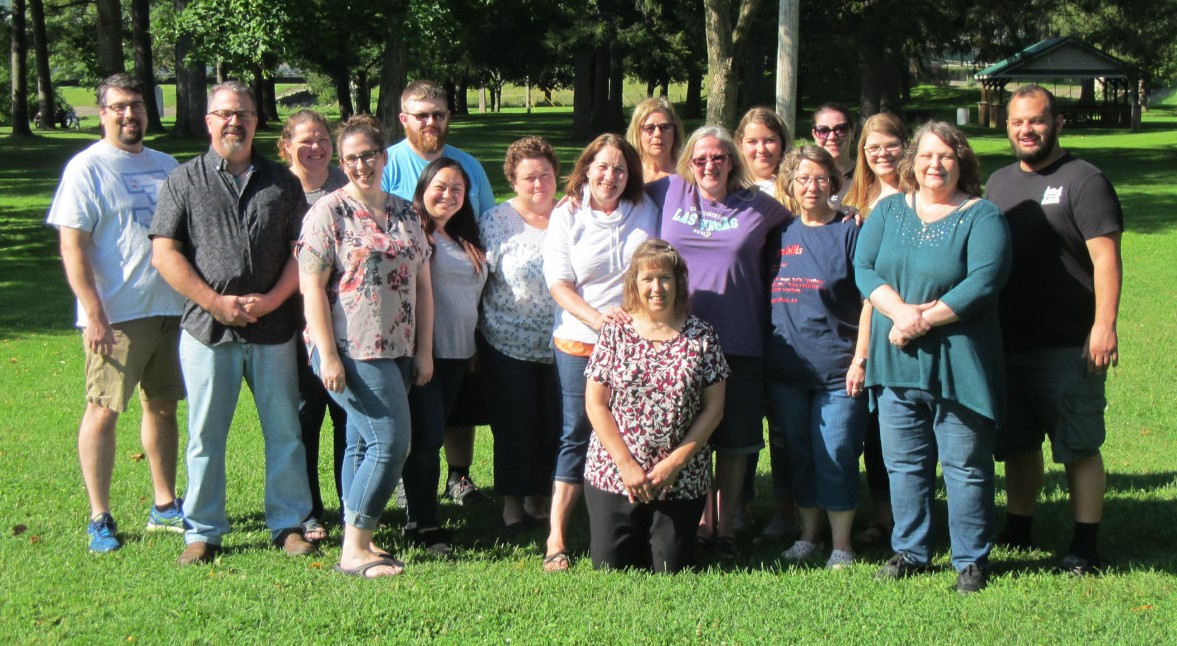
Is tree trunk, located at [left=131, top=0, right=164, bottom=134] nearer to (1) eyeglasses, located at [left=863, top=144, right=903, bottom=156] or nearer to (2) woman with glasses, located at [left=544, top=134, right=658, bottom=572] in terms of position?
(2) woman with glasses, located at [left=544, top=134, right=658, bottom=572]

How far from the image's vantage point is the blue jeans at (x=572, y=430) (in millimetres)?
5590

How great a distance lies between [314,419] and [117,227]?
4.38 feet

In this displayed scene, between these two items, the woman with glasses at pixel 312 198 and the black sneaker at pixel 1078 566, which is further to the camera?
the woman with glasses at pixel 312 198

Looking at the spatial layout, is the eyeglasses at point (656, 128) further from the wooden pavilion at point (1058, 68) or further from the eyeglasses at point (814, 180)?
the wooden pavilion at point (1058, 68)

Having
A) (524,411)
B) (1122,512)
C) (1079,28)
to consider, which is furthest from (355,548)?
(1079,28)

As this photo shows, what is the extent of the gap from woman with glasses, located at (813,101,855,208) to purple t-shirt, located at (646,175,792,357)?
2.42 ft

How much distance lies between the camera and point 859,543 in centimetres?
590

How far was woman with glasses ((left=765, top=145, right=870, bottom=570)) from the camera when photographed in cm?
534

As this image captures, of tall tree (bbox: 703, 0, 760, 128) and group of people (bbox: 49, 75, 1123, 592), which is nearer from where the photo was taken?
group of people (bbox: 49, 75, 1123, 592)

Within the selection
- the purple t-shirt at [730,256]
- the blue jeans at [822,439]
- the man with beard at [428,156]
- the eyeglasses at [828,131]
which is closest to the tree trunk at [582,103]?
the man with beard at [428,156]

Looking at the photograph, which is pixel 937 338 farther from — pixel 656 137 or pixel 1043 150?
pixel 656 137

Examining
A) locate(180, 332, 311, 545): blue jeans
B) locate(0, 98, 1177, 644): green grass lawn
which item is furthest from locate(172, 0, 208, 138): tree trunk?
locate(180, 332, 311, 545): blue jeans

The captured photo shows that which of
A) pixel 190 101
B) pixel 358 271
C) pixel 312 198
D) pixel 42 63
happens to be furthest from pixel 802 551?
pixel 42 63

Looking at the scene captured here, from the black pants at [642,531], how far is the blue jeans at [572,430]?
11.7 inches
